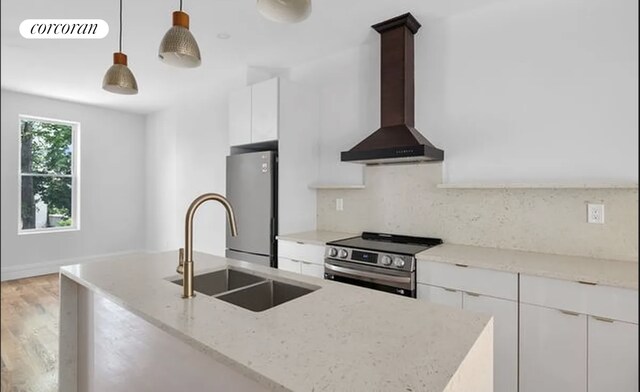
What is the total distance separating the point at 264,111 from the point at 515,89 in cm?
200

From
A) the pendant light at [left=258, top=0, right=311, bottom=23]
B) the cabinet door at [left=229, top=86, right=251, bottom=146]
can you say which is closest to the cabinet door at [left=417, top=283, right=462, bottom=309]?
the pendant light at [left=258, top=0, right=311, bottom=23]

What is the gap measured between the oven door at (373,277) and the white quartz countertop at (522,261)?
18 cm

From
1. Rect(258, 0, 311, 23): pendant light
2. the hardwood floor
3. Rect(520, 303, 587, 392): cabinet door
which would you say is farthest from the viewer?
the hardwood floor

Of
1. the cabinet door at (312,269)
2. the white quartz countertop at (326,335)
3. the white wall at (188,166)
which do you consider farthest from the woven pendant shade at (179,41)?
the white wall at (188,166)

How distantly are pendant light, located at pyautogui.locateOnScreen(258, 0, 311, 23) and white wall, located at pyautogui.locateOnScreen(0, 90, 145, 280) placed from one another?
163 inches

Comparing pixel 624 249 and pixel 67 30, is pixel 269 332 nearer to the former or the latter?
pixel 624 249

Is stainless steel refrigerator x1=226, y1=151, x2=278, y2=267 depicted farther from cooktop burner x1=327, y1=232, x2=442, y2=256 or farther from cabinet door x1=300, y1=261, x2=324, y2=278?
cooktop burner x1=327, y1=232, x2=442, y2=256

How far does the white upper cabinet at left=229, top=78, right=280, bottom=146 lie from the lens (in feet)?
9.93

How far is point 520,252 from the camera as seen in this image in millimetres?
2209

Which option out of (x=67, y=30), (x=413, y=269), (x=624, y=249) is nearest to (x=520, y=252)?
(x=413, y=269)

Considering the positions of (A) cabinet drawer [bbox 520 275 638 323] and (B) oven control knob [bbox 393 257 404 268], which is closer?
(A) cabinet drawer [bbox 520 275 638 323]

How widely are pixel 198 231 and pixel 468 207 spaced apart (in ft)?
11.1

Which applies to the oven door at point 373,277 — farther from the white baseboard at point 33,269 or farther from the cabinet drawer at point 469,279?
the white baseboard at point 33,269

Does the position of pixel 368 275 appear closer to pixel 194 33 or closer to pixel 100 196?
pixel 194 33
